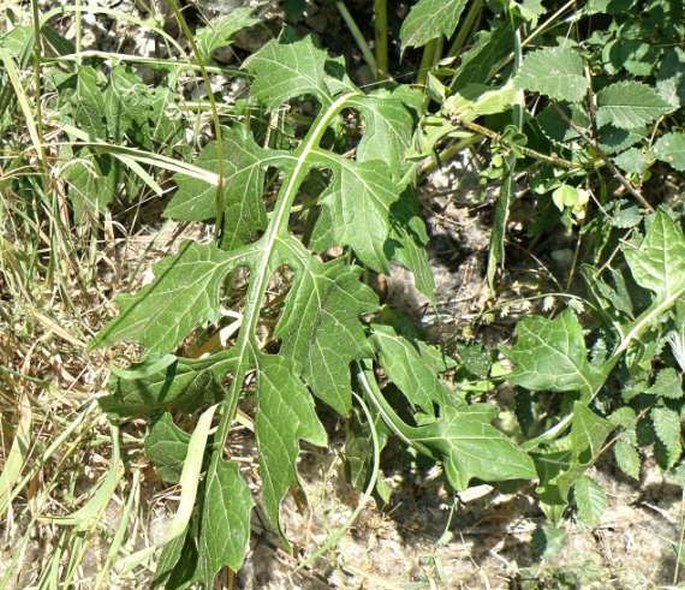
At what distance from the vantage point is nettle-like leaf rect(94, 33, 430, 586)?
1.52 meters

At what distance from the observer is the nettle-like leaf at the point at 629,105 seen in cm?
162

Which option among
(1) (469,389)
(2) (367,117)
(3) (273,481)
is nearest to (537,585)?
(1) (469,389)

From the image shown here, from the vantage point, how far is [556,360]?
5.52ft

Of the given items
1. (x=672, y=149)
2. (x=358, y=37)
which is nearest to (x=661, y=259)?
(x=672, y=149)

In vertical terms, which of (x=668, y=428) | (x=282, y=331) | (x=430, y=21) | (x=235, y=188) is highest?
(x=430, y=21)

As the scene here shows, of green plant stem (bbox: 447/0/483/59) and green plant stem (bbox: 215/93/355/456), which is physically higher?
green plant stem (bbox: 447/0/483/59)

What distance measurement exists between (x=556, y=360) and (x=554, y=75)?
1.56ft

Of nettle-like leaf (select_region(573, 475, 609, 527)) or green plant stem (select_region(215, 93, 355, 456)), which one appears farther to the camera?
nettle-like leaf (select_region(573, 475, 609, 527))

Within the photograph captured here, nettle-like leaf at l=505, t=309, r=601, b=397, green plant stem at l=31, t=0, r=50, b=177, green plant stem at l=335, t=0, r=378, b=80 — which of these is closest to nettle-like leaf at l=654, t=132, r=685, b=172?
nettle-like leaf at l=505, t=309, r=601, b=397

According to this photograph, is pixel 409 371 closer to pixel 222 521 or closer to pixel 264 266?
pixel 264 266

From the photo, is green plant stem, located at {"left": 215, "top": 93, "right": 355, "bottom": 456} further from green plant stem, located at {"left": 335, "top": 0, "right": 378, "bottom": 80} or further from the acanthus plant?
green plant stem, located at {"left": 335, "top": 0, "right": 378, "bottom": 80}

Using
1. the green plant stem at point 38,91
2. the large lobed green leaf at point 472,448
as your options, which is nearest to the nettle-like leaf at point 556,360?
the large lobed green leaf at point 472,448

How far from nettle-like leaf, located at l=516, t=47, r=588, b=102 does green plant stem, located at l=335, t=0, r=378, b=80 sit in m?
0.52

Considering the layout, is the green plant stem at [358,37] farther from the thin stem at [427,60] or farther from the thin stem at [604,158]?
the thin stem at [604,158]
